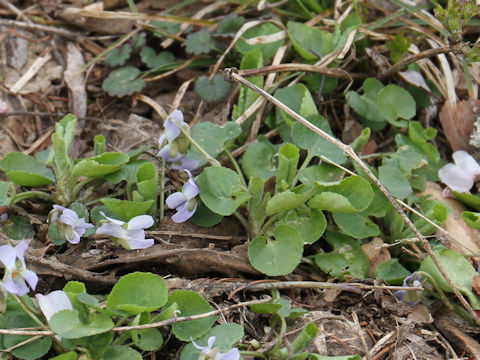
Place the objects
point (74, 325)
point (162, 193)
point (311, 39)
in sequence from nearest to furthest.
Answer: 1. point (74, 325)
2. point (162, 193)
3. point (311, 39)

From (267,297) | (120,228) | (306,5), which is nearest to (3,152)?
(120,228)

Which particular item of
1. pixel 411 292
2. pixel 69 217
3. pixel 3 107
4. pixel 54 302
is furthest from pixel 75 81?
pixel 411 292

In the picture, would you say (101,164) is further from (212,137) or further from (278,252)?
(278,252)

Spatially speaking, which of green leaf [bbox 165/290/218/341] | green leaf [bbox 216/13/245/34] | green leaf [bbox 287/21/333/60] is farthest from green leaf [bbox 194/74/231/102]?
green leaf [bbox 165/290/218/341]

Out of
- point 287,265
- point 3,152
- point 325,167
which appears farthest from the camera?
point 3,152

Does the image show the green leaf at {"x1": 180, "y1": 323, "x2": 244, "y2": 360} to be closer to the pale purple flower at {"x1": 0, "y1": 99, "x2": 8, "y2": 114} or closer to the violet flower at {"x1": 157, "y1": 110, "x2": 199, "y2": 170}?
the violet flower at {"x1": 157, "y1": 110, "x2": 199, "y2": 170}

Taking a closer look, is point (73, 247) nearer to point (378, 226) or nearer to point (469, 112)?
point (378, 226)

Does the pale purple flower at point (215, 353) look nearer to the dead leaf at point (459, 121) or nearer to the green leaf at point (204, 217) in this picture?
the green leaf at point (204, 217)
